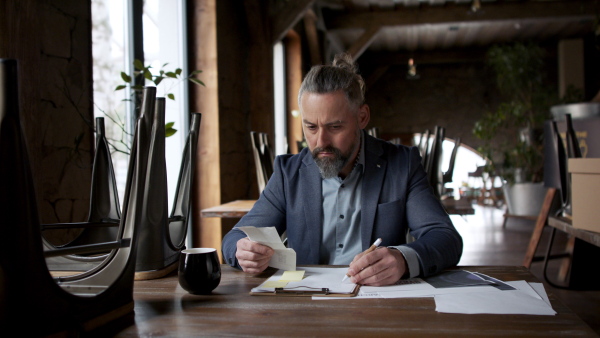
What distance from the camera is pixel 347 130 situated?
1693 mm

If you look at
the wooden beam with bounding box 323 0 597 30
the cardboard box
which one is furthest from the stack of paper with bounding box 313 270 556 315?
the wooden beam with bounding box 323 0 597 30

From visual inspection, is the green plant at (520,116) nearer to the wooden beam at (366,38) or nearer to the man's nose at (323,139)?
the wooden beam at (366,38)

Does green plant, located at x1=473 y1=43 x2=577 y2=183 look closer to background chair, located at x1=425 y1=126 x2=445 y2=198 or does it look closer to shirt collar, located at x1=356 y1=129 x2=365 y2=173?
background chair, located at x1=425 y1=126 x2=445 y2=198

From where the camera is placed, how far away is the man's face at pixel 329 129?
1660 millimetres

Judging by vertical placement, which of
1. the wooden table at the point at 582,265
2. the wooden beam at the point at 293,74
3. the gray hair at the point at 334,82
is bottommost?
the wooden table at the point at 582,265

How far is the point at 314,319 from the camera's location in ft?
2.96

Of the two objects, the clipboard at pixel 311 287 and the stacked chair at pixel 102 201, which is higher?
the stacked chair at pixel 102 201

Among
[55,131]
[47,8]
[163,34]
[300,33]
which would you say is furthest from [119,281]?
[300,33]

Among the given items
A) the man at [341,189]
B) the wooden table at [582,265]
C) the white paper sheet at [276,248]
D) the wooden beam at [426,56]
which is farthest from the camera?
the wooden beam at [426,56]

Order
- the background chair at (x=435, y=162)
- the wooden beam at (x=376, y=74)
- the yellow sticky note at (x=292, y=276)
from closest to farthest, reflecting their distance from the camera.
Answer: the yellow sticky note at (x=292, y=276) → the background chair at (x=435, y=162) → the wooden beam at (x=376, y=74)

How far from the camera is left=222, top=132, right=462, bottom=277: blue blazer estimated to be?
1.67 meters

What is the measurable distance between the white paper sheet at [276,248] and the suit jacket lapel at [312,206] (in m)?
0.34

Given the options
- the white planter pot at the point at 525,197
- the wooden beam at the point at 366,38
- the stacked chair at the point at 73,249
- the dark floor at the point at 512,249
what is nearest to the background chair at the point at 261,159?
the dark floor at the point at 512,249

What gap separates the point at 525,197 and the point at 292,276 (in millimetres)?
7206
